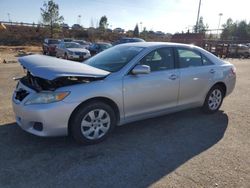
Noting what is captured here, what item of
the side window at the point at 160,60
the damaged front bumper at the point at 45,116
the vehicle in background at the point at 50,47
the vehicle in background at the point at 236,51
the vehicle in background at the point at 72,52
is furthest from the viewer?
the vehicle in background at the point at 236,51

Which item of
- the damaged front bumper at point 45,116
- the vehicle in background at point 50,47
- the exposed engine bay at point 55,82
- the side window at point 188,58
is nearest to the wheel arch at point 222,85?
the side window at point 188,58

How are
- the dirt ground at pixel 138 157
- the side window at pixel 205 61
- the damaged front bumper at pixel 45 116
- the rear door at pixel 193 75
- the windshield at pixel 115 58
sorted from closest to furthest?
the dirt ground at pixel 138 157 → the damaged front bumper at pixel 45 116 → the windshield at pixel 115 58 → the rear door at pixel 193 75 → the side window at pixel 205 61

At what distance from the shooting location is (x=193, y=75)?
520 centimetres

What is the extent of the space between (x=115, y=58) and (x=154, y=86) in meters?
0.89

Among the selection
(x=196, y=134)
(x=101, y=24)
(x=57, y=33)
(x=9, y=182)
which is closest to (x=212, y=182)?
(x=196, y=134)

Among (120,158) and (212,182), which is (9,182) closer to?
(120,158)

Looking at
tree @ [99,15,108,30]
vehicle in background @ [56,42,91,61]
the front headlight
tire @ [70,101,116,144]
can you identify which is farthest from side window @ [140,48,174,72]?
tree @ [99,15,108,30]

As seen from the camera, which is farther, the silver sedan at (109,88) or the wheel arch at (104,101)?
the wheel arch at (104,101)

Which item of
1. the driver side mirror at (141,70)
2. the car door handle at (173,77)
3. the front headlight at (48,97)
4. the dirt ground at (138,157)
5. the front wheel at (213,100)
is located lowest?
the dirt ground at (138,157)

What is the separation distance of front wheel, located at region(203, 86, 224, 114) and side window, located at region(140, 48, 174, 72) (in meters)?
1.35

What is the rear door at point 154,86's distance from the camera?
4.32 metres

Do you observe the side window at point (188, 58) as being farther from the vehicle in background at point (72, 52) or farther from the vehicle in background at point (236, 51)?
the vehicle in background at point (236, 51)

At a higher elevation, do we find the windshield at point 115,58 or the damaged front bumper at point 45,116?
the windshield at point 115,58

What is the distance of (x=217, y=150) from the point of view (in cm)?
407
